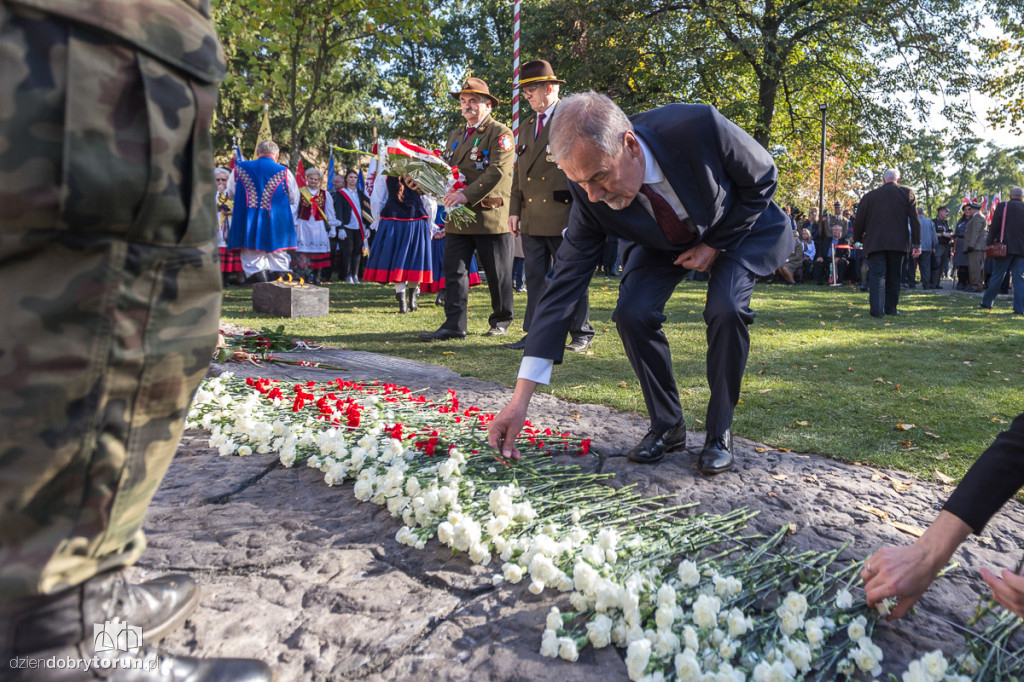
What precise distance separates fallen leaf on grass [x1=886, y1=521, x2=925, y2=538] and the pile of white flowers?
465 mm

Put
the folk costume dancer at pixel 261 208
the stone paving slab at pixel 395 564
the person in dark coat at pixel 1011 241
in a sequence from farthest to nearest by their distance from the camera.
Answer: the folk costume dancer at pixel 261 208 → the person in dark coat at pixel 1011 241 → the stone paving slab at pixel 395 564

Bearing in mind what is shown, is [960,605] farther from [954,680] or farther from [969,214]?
[969,214]

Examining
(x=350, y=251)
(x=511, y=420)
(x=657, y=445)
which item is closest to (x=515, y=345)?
(x=657, y=445)

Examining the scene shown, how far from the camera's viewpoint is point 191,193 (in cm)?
135

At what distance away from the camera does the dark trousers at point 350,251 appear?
15641 mm

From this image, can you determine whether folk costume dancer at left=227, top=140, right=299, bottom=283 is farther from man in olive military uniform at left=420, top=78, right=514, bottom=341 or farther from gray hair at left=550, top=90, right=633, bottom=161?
gray hair at left=550, top=90, right=633, bottom=161

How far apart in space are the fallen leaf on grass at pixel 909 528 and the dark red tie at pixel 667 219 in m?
1.36

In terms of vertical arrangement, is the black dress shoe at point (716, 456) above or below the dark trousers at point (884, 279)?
below

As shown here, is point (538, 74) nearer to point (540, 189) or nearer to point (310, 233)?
point (540, 189)

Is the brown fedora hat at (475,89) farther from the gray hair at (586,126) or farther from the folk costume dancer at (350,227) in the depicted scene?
the folk costume dancer at (350,227)

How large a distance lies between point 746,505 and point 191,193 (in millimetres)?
2195

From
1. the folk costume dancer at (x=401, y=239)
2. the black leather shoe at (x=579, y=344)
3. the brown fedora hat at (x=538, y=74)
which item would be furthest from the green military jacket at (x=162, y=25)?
the folk costume dancer at (x=401, y=239)

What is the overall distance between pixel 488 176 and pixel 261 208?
18.6ft

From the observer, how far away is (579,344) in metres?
6.54
